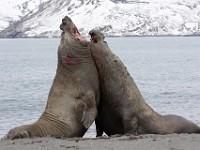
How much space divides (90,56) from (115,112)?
1177 mm

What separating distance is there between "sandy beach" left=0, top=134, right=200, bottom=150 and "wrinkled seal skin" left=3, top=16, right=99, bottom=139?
25.3 inches

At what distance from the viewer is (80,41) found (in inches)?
495

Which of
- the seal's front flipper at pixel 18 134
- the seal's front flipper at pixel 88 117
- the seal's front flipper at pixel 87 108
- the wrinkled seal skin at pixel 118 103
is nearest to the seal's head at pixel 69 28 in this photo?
the wrinkled seal skin at pixel 118 103

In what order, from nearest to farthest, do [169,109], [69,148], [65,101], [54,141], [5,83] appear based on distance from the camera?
A: [69,148] < [54,141] < [65,101] < [169,109] < [5,83]

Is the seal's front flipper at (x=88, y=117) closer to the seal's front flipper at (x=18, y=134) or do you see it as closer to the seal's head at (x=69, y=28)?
the seal's front flipper at (x=18, y=134)

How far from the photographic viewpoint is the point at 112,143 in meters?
10.9

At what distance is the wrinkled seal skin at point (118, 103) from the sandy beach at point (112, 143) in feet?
2.34

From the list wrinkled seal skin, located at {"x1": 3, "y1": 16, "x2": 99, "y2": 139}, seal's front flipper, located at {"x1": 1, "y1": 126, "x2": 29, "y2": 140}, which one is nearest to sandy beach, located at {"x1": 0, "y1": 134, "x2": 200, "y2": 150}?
seal's front flipper, located at {"x1": 1, "y1": 126, "x2": 29, "y2": 140}

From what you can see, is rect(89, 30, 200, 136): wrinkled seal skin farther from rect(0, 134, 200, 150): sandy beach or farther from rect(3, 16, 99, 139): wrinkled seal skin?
rect(0, 134, 200, 150): sandy beach

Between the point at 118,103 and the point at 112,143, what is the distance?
161cm

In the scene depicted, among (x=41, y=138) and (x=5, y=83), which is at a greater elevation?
(x=41, y=138)

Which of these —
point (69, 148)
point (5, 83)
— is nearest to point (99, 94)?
point (69, 148)

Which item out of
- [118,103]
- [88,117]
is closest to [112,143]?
[88,117]

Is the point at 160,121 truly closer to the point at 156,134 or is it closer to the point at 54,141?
the point at 156,134
